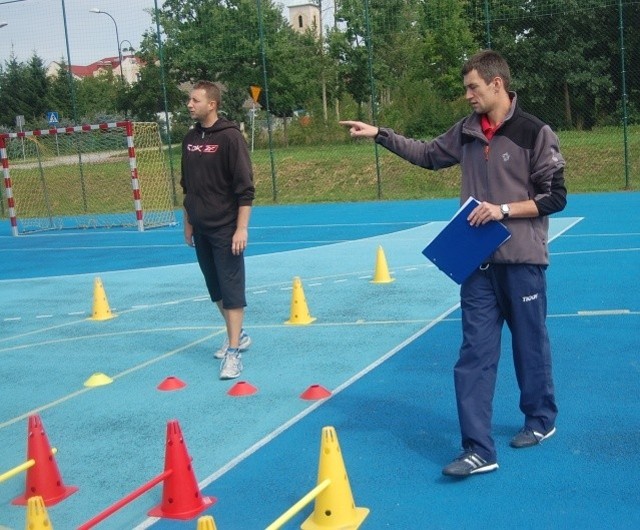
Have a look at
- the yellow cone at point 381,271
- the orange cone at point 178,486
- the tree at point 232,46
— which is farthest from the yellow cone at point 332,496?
the tree at point 232,46

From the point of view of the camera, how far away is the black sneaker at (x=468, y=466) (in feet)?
14.8

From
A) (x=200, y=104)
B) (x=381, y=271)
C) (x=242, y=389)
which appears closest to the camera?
(x=242, y=389)

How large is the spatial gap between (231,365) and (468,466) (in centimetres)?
272

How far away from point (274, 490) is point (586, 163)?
19724mm

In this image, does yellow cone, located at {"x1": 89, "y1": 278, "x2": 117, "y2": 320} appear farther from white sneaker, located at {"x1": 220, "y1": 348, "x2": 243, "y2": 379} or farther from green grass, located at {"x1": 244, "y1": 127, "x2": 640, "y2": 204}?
green grass, located at {"x1": 244, "y1": 127, "x2": 640, "y2": 204}

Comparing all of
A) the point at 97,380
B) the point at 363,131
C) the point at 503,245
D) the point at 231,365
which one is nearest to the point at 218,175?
the point at 231,365

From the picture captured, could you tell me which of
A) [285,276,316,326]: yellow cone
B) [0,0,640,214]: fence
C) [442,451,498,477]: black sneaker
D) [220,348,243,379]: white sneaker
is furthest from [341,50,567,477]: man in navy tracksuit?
[0,0,640,214]: fence

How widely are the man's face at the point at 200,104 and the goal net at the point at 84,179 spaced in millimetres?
13246

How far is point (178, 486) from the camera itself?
438cm

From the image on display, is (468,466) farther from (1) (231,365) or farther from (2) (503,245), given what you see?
(1) (231,365)

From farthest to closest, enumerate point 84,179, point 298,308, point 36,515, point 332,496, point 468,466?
1. point 84,179
2. point 298,308
3. point 468,466
4. point 332,496
5. point 36,515

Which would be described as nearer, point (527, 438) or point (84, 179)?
point (527, 438)

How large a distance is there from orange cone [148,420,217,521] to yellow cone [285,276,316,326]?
4.26 metres

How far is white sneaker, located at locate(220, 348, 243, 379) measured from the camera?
268 inches
